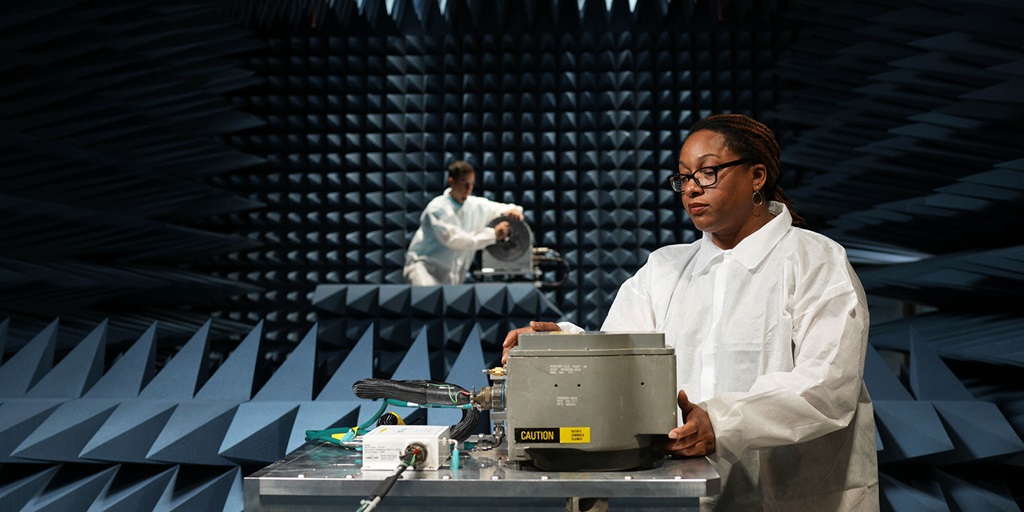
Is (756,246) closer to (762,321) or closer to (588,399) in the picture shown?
(762,321)

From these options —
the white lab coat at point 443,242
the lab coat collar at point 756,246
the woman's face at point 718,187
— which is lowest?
the white lab coat at point 443,242

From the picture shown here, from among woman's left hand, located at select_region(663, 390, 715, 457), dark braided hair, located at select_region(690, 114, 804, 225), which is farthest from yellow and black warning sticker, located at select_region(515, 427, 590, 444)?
dark braided hair, located at select_region(690, 114, 804, 225)

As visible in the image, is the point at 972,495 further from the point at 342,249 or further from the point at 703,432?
the point at 342,249

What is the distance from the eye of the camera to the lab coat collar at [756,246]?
5.01ft

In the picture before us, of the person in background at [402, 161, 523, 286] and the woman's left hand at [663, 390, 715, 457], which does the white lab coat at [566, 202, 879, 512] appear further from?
the person in background at [402, 161, 523, 286]

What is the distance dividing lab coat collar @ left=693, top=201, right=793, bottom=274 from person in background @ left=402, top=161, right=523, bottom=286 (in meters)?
3.64

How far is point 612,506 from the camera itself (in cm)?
115

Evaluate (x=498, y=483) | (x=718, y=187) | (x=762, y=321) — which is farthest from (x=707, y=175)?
(x=498, y=483)

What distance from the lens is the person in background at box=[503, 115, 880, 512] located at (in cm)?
137

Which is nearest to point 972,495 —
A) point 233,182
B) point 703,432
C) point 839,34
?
point 703,432

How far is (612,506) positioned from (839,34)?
470 cm

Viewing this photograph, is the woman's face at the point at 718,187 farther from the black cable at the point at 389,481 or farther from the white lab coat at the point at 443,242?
the white lab coat at the point at 443,242

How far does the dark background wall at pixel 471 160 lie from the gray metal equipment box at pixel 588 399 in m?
1.41

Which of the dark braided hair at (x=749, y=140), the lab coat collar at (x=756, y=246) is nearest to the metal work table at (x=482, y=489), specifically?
the lab coat collar at (x=756, y=246)
